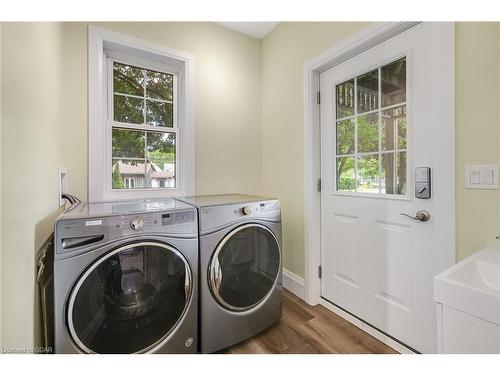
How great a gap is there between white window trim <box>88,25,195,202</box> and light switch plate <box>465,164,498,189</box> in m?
1.89

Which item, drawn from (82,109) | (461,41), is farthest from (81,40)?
(461,41)

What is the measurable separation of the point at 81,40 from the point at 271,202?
1.83 m

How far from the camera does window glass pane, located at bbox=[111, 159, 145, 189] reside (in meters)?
1.93

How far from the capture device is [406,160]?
1411 millimetres

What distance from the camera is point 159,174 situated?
2113 millimetres

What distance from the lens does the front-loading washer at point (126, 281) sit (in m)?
1.01

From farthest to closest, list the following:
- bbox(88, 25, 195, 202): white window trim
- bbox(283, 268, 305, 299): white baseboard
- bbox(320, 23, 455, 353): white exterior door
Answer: bbox(283, 268, 305, 299): white baseboard < bbox(88, 25, 195, 202): white window trim < bbox(320, 23, 455, 353): white exterior door

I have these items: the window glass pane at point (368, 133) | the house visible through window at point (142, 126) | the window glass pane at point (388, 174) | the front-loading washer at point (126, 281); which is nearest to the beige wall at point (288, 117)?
the window glass pane at point (368, 133)

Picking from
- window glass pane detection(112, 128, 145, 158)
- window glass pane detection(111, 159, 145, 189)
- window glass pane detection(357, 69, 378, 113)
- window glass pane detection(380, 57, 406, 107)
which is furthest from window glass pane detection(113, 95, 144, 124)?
window glass pane detection(380, 57, 406, 107)

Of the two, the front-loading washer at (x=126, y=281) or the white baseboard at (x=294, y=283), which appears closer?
the front-loading washer at (x=126, y=281)

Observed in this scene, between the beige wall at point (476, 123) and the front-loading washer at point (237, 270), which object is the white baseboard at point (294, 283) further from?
the beige wall at point (476, 123)

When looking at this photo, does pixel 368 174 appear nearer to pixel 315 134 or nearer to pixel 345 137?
pixel 345 137

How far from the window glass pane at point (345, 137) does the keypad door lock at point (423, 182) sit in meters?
0.51

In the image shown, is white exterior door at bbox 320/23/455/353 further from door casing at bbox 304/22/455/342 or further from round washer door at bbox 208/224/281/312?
round washer door at bbox 208/224/281/312
